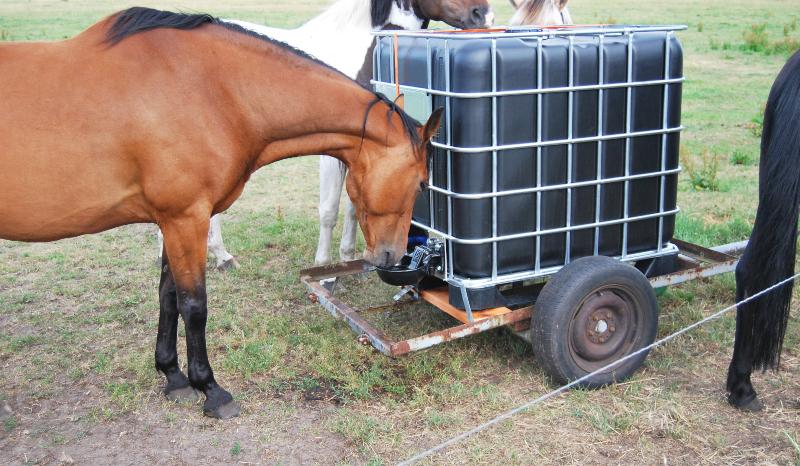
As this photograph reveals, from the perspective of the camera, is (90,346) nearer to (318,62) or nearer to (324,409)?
(324,409)

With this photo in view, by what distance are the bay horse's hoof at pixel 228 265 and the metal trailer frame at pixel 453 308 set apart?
1193 millimetres

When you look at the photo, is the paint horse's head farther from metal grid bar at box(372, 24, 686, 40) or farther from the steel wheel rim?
the steel wheel rim

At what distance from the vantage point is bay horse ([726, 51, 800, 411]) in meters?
3.03

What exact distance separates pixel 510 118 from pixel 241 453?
1873mm

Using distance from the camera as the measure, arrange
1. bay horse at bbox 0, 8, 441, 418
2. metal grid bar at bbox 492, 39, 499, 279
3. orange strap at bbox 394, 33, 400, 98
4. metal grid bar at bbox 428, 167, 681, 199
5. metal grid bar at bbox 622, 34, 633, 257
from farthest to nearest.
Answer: orange strap at bbox 394, 33, 400, 98 < metal grid bar at bbox 622, 34, 633, 257 < metal grid bar at bbox 428, 167, 681, 199 < metal grid bar at bbox 492, 39, 499, 279 < bay horse at bbox 0, 8, 441, 418

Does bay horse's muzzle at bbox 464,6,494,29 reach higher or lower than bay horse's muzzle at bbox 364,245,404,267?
higher

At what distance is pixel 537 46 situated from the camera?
329 centimetres

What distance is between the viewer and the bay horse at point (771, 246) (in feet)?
9.94

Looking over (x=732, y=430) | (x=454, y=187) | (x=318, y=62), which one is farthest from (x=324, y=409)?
(x=732, y=430)

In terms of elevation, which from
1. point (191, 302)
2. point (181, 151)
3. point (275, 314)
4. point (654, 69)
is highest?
point (654, 69)

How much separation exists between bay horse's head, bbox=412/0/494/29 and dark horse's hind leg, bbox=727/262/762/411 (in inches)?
113

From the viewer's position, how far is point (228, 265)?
5.44 metres

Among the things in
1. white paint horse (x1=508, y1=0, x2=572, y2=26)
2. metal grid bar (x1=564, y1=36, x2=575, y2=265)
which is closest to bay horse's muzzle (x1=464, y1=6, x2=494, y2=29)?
white paint horse (x1=508, y1=0, x2=572, y2=26)

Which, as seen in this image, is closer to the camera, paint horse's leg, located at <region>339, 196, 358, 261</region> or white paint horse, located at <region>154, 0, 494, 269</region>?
white paint horse, located at <region>154, 0, 494, 269</region>
